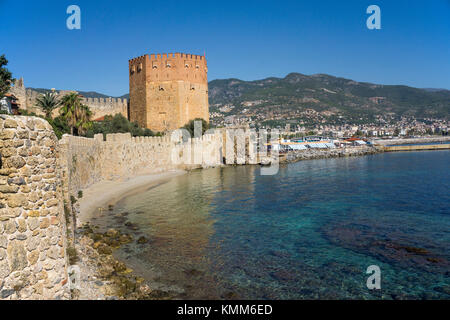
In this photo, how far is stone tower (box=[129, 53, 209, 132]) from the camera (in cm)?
3097

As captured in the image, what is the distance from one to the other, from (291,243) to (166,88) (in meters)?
25.1

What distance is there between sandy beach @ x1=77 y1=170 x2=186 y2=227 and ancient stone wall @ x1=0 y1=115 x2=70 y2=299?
256 inches

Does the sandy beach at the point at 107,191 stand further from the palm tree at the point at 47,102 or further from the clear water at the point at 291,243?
the palm tree at the point at 47,102

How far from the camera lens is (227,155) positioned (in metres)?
32.7

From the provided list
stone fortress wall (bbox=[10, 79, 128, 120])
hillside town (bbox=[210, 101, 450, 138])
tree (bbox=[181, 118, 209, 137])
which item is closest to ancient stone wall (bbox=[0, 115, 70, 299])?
stone fortress wall (bbox=[10, 79, 128, 120])

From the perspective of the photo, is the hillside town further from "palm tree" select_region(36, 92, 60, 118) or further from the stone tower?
"palm tree" select_region(36, 92, 60, 118)

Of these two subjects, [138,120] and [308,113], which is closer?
[138,120]

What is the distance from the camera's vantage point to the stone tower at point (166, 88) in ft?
102

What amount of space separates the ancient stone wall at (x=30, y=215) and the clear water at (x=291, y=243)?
2.83 metres

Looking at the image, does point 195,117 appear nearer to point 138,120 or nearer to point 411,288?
point 138,120

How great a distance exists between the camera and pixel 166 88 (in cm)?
3116

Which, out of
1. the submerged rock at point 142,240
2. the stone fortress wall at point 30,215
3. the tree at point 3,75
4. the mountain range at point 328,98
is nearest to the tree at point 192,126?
the tree at point 3,75
